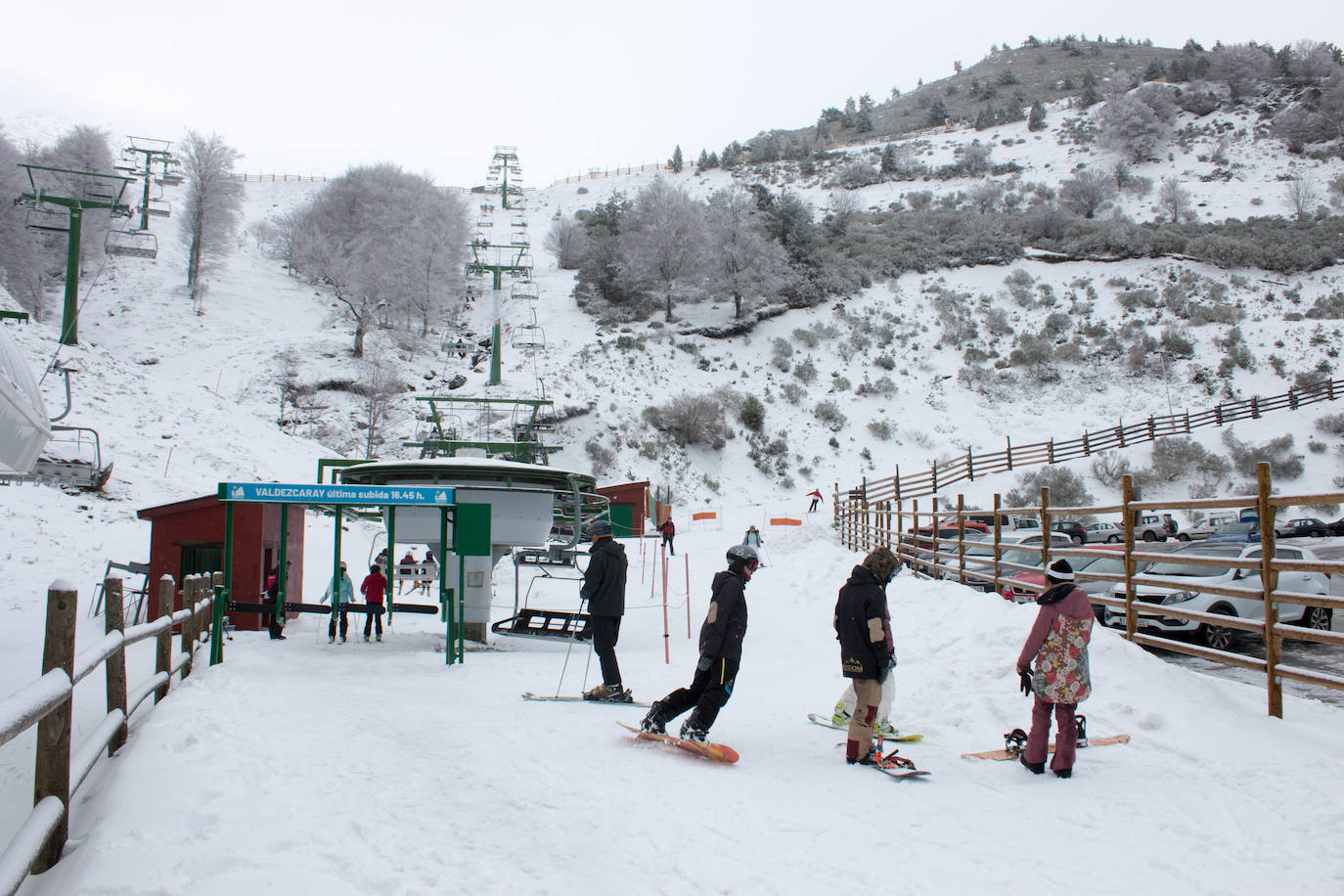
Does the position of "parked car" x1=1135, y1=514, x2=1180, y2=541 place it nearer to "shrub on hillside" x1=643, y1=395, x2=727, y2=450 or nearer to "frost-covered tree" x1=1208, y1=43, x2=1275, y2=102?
"shrub on hillside" x1=643, y1=395, x2=727, y2=450

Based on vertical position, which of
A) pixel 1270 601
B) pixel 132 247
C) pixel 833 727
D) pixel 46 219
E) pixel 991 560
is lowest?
pixel 833 727

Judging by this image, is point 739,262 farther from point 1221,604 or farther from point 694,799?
point 694,799

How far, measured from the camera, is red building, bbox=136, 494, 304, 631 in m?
15.2

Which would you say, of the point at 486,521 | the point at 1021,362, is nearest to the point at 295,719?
the point at 486,521

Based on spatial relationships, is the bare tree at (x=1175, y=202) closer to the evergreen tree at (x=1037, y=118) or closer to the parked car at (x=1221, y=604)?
the evergreen tree at (x=1037, y=118)

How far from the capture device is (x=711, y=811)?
4.78 metres

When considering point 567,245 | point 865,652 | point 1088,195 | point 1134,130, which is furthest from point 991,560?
point 1134,130

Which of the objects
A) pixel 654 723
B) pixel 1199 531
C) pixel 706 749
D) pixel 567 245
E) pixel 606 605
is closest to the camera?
pixel 706 749

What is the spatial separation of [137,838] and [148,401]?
1222 inches

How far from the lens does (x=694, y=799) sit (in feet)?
16.4

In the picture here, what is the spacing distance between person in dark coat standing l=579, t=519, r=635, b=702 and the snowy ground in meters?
0.35

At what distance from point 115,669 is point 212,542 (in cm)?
1124

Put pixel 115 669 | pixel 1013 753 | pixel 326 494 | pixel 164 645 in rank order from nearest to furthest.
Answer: pixel 115 669
pixel 1013 753
pixel 164 645
pixel 326 494

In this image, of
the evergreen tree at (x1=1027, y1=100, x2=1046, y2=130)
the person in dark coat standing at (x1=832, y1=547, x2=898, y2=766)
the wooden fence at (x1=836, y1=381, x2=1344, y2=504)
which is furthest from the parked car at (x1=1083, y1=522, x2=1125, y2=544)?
the evergreen tree at (x1=1027, y1=100, x2=1046, y2=130)
